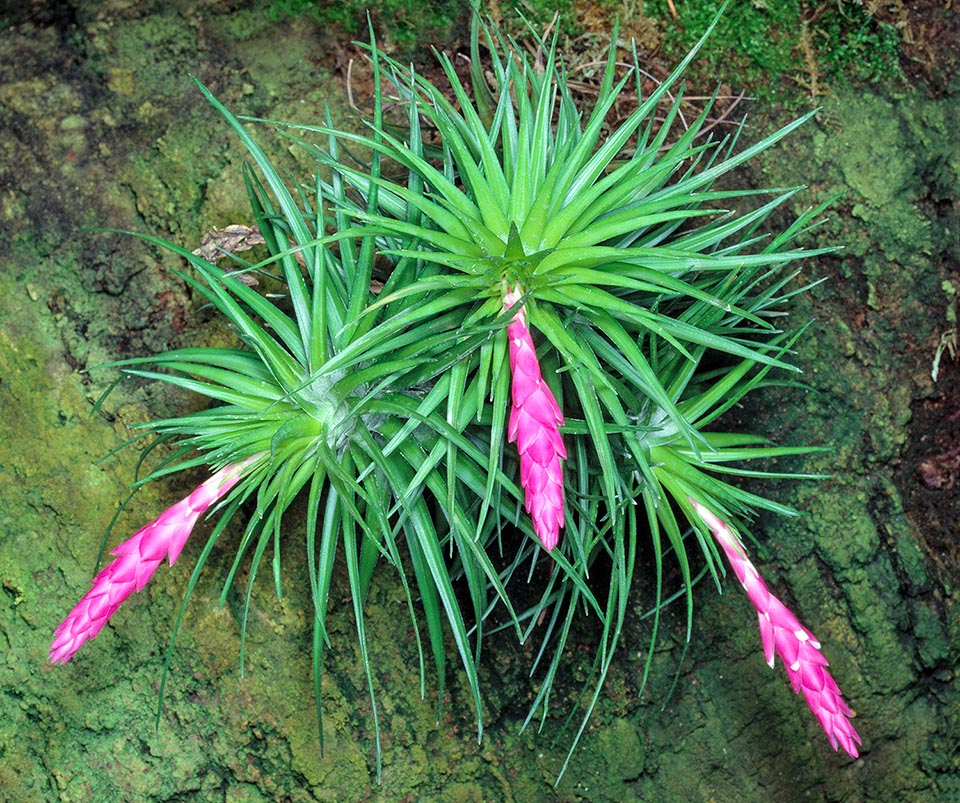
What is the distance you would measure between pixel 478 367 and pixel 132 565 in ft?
3.25

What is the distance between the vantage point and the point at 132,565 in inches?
85.6

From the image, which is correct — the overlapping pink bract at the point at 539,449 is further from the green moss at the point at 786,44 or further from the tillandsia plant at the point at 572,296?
the green moss at the point at 786,44

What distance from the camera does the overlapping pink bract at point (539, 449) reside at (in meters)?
1.85

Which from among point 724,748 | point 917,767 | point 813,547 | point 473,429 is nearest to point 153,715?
point 473,429

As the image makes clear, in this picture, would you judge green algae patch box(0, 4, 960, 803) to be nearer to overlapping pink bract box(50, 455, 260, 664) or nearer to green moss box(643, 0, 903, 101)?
green moss box(643, 0, 903, 101)

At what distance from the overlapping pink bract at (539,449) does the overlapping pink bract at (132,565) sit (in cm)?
79

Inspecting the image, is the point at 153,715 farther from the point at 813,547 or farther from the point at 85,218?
the point at 813,547

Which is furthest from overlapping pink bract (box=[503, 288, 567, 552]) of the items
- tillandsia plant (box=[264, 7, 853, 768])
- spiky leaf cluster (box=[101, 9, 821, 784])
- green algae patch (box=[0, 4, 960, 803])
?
green algae patch (box=[0, 4, 960, 803])

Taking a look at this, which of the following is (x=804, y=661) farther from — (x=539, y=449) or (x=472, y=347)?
(x=472, y=347)

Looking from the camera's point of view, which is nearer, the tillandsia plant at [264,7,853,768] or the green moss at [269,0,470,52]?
the tillandsia plant at [264,7,853,768]

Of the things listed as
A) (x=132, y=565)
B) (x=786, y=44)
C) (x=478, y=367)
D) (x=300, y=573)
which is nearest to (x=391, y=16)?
(x=786, y=44)

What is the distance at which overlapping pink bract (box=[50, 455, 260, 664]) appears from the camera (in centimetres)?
214

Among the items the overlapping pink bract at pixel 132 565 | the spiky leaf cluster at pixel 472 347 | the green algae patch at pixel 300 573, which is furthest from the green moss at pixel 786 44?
the overlapping pink bract at pixel 132 565

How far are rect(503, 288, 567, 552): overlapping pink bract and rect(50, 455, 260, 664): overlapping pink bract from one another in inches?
31.0
